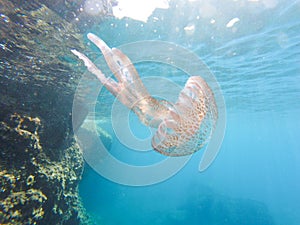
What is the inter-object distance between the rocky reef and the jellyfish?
4.06 m

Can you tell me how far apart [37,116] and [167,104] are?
19.6 ft

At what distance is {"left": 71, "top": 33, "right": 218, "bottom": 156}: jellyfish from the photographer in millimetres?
2945

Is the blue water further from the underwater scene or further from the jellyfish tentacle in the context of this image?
the jellyfish tentacle

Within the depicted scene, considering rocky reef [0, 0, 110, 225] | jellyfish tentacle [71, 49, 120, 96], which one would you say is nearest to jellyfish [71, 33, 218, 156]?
jellyfish tentacle [71, 49, 120, 96]

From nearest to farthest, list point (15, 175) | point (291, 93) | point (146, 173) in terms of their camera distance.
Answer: point (15, 175), point (291, 93), point (146, 173)

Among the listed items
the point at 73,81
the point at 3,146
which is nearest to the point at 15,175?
the point at 3,146

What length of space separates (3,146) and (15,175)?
0.91 m

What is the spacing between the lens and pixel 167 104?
128 inches

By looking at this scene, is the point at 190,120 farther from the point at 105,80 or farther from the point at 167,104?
the point at 105,80

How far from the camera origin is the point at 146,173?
41.2 metres

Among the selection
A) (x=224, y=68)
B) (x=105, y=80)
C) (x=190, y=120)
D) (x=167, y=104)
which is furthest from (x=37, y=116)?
(x=224, y=68)

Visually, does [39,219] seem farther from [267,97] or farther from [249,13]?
[267,97]

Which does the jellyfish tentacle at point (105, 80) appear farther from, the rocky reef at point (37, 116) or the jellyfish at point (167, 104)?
the rocky reef at point (37, 116)

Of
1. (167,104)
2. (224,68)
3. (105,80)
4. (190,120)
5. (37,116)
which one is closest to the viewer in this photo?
(190,120)
